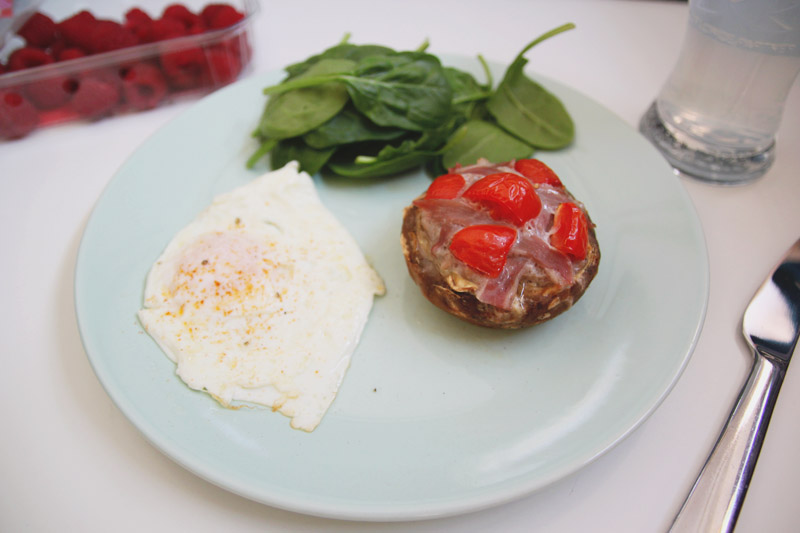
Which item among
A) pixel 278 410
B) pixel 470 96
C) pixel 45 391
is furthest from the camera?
pixel 470 96

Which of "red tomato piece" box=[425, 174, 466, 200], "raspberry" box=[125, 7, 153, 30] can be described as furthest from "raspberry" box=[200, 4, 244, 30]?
"red tomato piece" box=[425, 174, 466, 200]

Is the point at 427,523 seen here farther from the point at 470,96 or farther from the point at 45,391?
the point at 470,96

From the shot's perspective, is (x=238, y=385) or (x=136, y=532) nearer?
(x=136, y=532)

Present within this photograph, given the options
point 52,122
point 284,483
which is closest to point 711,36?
point 284,483

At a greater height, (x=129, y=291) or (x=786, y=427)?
(x=129, y=291)

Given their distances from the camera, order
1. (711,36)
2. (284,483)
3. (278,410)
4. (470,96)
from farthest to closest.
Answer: (470,96)
(711,36)
(278,410)
(284,483)

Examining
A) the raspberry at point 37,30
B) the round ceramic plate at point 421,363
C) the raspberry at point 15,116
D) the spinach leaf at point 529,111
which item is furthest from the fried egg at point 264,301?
the raspberry at point 37,30

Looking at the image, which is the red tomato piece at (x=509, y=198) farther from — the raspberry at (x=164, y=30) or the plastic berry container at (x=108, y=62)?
the raspberry at (x=164, y=30)

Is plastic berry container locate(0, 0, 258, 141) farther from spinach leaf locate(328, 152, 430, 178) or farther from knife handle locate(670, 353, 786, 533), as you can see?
knife handle locate(670, 353, 786, 533)
